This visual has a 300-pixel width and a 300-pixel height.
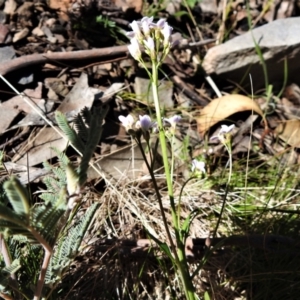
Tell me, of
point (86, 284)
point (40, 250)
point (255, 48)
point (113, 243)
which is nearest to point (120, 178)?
point (113, 243)

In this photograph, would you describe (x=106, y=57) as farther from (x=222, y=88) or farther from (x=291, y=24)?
(x=291, y=24)

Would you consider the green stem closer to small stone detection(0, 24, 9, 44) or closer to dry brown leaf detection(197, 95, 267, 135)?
dry brown leaf detection(197, 95, 267, 135)

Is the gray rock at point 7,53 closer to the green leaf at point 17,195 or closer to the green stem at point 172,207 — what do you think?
the green stem at point 172,207

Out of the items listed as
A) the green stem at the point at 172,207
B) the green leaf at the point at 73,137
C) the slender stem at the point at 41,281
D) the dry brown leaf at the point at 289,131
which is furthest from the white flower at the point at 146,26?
the dry brown leaf at the point at 289,131

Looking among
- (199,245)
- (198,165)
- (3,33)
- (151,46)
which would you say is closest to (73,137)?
(151,46)

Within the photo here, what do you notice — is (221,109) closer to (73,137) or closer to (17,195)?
(73,137)

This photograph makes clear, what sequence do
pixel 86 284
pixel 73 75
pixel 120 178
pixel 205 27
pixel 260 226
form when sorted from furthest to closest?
pixel 205 27 → pixel 73 75 → pixel 120 178 → pixel 260 226 → pixel 86 284
